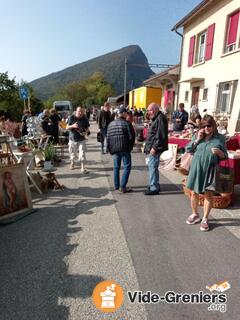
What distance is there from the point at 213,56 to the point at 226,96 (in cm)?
230

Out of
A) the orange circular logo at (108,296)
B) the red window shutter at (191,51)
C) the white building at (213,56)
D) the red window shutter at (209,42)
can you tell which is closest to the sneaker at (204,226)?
the orange circular logo at (108,296)

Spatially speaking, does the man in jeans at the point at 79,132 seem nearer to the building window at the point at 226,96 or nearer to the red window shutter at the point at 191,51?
the building window at the point at 226,96

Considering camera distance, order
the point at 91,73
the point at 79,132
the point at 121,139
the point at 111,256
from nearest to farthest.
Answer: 1. the point at 111,256
2. the point at 121,139
3. the point at 79,132
4. the point at 91,73

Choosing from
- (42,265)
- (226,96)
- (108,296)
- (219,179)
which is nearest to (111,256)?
(108,296)

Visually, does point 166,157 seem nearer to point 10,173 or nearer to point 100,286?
point 10,173

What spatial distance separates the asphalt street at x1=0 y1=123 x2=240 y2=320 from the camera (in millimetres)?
2254

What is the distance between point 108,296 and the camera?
2371mm

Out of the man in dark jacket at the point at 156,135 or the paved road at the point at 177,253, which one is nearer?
the paved road at the point at 177,253

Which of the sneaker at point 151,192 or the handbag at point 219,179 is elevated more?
the handbag at point 219,179

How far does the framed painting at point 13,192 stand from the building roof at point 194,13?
1224 cm

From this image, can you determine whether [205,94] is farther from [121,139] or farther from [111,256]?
[111,256]

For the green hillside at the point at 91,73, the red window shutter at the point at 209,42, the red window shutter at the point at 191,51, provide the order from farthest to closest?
the green hillside at the point at 91,73
the red window shutter at the point at 191,51
the red window shutter at the point at 209,42

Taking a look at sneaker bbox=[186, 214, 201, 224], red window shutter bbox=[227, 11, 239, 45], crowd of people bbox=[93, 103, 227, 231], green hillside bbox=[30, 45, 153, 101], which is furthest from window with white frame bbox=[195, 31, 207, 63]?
green hillside bbox=[30, 45, 153, 101]

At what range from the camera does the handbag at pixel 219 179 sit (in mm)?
3416
